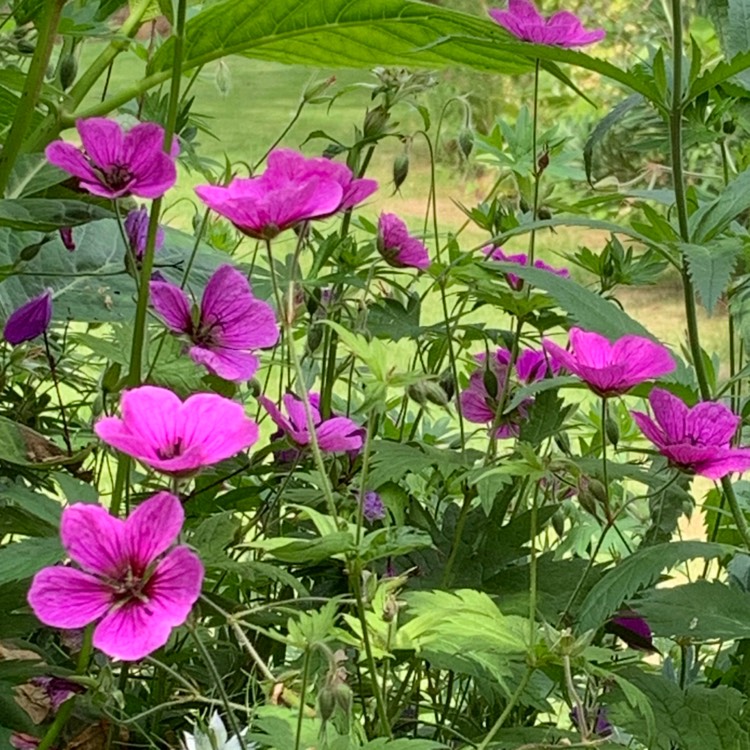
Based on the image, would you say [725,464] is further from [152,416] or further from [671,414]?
[152,416]

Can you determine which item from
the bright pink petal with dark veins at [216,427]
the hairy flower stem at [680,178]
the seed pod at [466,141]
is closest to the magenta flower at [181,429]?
the bright pink petal with dark veins at [216,427]

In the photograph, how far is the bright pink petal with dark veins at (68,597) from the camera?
12.0 inches

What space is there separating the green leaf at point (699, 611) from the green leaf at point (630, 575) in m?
0.02

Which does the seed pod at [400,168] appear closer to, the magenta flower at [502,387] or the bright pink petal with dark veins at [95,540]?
the magenta flower at [502,387]

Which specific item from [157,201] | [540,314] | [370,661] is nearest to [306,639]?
[370,661]

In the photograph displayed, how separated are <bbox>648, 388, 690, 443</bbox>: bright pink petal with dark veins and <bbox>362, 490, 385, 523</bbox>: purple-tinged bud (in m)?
0.12

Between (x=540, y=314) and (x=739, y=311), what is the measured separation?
86mm

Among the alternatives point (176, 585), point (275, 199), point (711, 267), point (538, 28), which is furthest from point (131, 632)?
point (538, 28)

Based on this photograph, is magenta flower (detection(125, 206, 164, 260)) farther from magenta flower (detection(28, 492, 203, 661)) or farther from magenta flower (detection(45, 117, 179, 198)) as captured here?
magenta flower (detection(28, 492, 203, 661))

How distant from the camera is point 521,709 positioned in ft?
1.56

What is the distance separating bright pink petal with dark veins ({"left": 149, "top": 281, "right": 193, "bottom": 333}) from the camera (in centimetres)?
41

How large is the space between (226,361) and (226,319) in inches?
0.8

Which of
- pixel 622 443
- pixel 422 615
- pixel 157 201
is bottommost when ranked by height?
pixel 622 443

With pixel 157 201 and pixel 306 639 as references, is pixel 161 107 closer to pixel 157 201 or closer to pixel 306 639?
pixel 157 201
